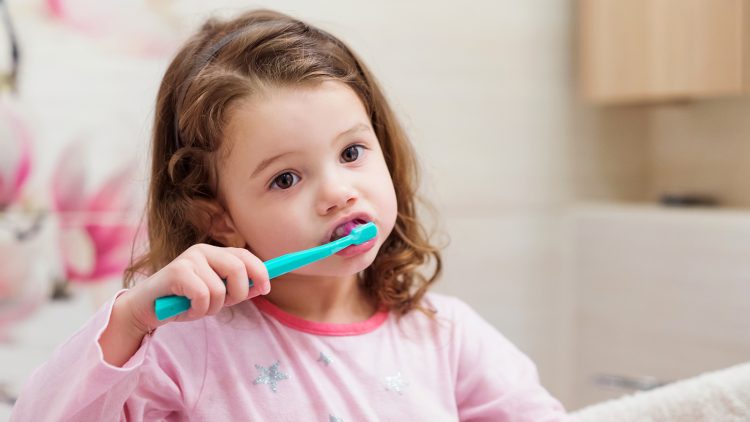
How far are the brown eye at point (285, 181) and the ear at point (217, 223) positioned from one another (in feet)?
0.20

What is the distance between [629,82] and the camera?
148 cm

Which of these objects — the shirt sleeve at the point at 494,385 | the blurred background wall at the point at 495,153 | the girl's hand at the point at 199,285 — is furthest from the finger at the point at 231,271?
the blurred background wall at the point at 495,153

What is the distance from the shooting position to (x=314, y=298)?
2.52ft

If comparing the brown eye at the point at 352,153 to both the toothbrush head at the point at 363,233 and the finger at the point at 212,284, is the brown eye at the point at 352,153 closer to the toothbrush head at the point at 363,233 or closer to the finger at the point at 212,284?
the toothbrush head at the point at 363,233

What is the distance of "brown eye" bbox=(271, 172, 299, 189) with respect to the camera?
700 millimetres

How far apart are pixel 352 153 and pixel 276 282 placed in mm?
128

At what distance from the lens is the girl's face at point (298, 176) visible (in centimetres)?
69

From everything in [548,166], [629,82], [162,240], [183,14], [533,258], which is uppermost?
[183,14]

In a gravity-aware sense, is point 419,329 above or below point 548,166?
above

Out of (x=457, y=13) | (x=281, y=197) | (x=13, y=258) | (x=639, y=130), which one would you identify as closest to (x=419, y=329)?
(x=281, y=197)

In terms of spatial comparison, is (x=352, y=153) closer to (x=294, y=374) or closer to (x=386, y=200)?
(x=386, y=200)

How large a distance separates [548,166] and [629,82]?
202 mm

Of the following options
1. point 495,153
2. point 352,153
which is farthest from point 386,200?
point 495,153

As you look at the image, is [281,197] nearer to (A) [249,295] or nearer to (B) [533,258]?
(A) [249,295]
